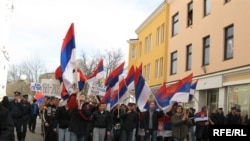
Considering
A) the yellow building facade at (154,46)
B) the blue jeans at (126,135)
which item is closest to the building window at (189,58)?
the yellow building facade at (154,46)

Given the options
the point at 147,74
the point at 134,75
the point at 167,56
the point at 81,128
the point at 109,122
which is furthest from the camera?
the point at 147,74

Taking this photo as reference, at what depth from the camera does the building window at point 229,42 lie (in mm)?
23294

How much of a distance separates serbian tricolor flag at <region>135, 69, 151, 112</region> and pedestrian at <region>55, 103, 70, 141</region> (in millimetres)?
3317

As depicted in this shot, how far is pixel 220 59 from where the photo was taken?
24.5 m

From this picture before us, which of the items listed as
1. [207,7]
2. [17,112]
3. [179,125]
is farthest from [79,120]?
[207,7]

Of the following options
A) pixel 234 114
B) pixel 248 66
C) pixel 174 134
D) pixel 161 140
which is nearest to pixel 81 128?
pixel 174 134

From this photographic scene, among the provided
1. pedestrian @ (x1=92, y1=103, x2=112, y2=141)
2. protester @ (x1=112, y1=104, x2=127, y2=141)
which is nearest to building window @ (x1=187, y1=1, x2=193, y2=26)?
protester @ (x1=112, y1=104, x2=127, y2=141)

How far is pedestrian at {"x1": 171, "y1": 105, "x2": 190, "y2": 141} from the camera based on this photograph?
46.4 feet

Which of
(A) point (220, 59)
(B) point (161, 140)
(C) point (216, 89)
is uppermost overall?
(A) point (220, 59)

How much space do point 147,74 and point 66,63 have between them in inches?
1253

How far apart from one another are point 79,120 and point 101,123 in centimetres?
156

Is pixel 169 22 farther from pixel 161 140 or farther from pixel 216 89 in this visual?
pixel 161 140

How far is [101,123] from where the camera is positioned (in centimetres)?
1374

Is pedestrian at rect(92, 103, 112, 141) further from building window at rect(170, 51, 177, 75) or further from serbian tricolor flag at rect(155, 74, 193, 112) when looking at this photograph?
building window at rect(170, 51, 177, 75)
